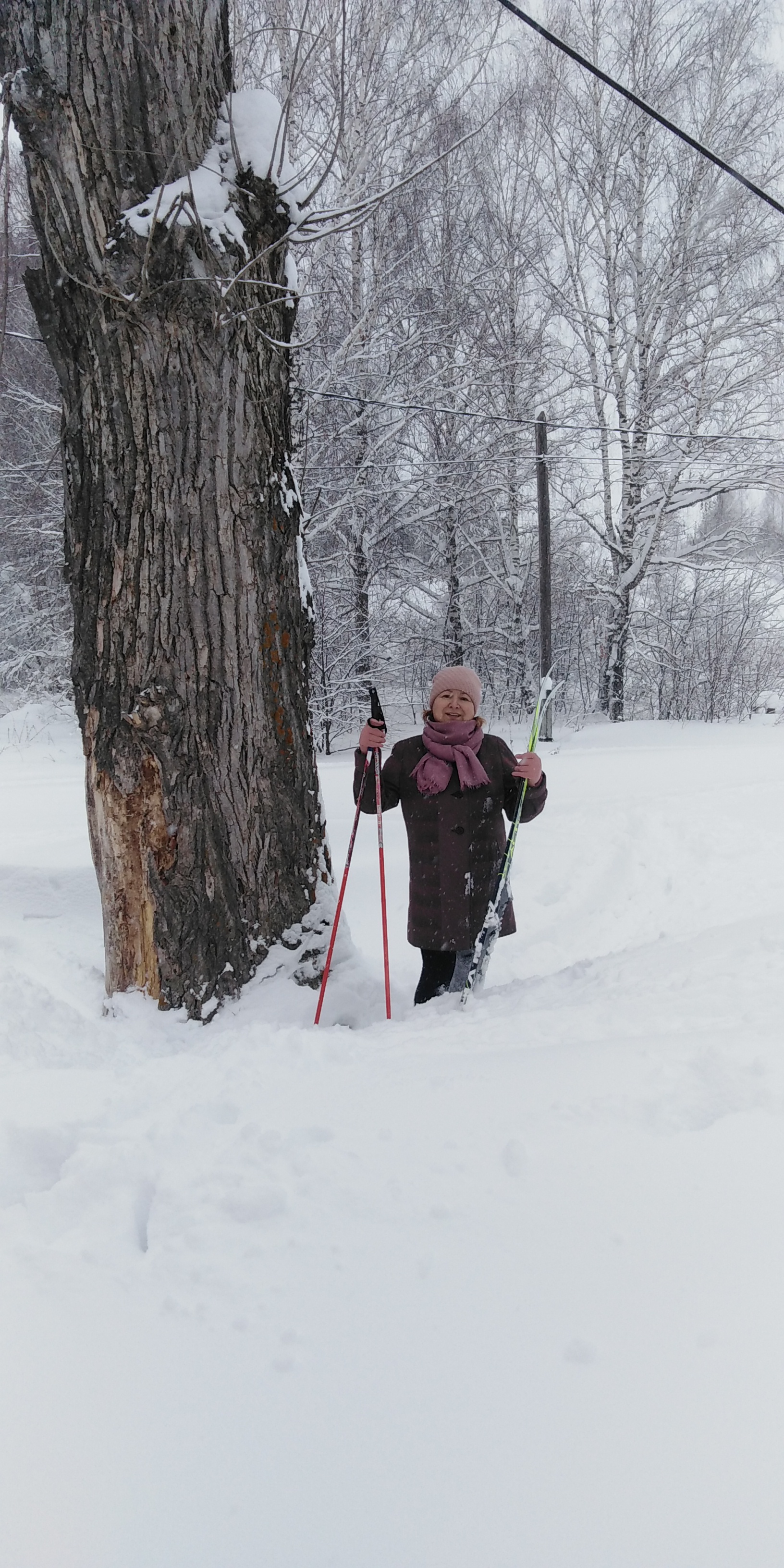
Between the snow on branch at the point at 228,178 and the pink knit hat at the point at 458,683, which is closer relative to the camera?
the snow on branch at the point at 228,178

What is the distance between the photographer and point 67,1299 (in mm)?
1456

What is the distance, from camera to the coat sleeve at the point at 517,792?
Result: 3512 mm

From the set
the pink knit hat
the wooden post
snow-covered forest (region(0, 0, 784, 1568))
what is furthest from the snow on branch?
the wooden post

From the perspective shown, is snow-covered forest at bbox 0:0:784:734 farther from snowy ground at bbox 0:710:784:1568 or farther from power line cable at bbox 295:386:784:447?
snowy ground at bbox 0:710:784:1568

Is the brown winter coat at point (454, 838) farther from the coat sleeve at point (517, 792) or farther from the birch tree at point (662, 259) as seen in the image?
the birch tree at point (662, 259)

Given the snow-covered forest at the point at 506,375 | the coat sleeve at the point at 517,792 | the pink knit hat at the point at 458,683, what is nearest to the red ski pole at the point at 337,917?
the pink knit hat at the point at 458,683

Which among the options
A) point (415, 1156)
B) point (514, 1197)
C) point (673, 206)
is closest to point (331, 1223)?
point (415, 1156)

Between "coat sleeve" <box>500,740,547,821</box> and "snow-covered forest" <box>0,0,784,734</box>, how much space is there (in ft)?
28.2

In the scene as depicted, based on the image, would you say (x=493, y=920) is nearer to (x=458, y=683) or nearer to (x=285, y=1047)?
(x=458, y=683)

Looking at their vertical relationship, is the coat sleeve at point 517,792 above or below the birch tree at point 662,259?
below

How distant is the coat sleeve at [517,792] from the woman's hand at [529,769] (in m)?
0.04

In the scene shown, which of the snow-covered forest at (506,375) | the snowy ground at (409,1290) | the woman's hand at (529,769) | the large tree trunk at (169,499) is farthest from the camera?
the snow-covered forest at (506,375)

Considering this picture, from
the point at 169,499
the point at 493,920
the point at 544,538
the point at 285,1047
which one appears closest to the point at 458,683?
the point at 493,920

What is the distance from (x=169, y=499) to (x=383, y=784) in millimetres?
1419
